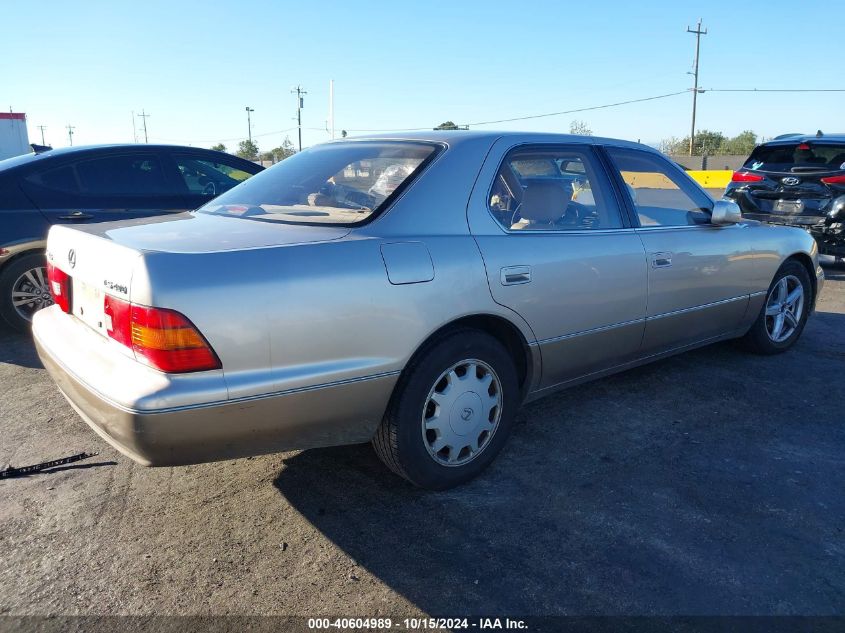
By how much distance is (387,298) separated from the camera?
2455 millimetres

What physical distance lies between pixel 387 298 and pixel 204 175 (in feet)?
13.5

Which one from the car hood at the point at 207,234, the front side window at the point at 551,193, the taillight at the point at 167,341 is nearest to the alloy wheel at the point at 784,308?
the front side window at the point at 551,193

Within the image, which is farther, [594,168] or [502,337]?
[594,168]

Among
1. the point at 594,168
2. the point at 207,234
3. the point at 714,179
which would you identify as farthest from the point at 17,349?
the point at 714,179

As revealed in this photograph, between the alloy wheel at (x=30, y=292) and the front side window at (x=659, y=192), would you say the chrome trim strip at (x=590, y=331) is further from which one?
the alloy wheel at (x=30, y=292)

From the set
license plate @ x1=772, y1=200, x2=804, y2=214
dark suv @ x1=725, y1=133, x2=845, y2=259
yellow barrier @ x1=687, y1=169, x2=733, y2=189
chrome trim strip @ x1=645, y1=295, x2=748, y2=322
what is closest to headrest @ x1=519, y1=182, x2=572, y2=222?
chrome trim strip @ x1=645, y1=295, x2=748, y2=322

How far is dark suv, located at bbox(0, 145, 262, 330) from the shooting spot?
5.00 meters

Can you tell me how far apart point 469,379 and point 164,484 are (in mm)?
1466

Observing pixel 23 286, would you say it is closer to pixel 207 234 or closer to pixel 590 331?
pixel 207 234

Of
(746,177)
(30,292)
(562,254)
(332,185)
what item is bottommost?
(30,292)

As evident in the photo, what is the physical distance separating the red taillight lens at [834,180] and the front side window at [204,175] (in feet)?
21.9

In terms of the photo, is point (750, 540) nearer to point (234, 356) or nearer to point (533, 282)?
point (533, 282)

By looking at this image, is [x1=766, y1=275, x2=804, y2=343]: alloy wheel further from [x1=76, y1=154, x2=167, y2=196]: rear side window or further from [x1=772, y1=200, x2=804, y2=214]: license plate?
[x1=76, y1=154, x2=167, y2=196]: rear side window

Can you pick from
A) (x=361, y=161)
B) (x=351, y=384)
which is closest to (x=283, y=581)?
(x=351, y=384)
